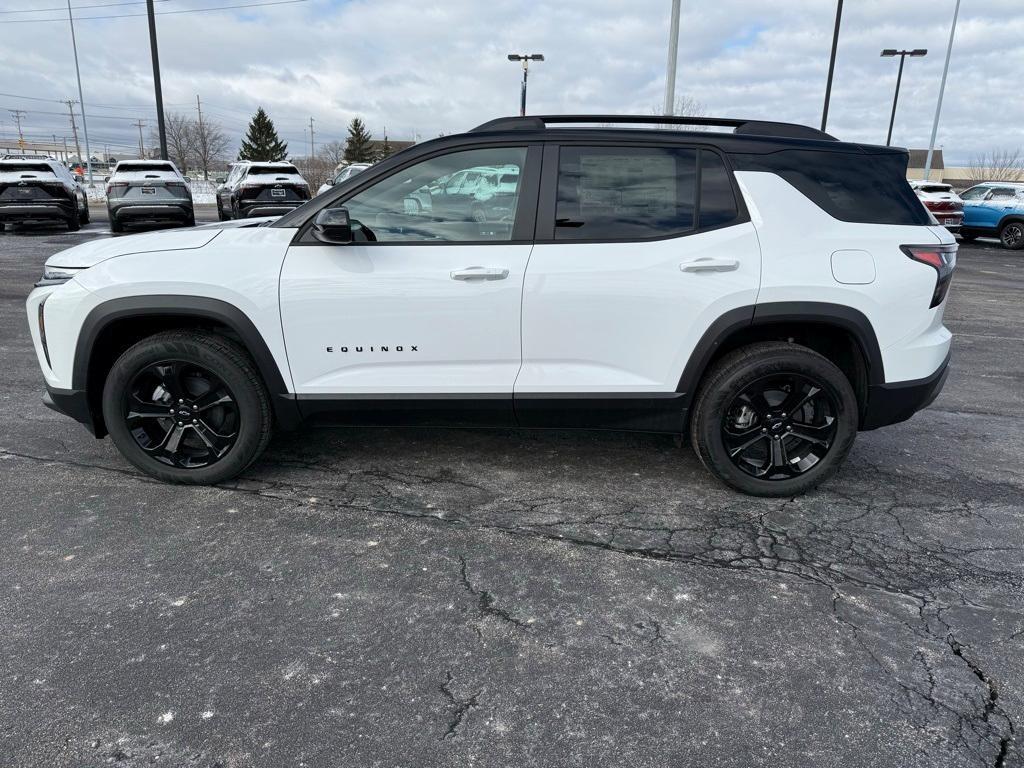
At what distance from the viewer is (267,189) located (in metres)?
17.3

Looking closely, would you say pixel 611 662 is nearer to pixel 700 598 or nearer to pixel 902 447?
pixel 700 598

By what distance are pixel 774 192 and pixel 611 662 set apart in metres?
2.32

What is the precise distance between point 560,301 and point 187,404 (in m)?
1.94

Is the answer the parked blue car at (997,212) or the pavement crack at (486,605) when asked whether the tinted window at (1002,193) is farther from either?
the pavement crack at (486,605)

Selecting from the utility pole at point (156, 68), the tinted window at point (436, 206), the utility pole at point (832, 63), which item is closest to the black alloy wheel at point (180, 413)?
the tinted window at point (436, 206)

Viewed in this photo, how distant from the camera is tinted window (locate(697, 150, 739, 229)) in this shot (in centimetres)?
346

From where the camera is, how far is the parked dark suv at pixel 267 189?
56.4 feet

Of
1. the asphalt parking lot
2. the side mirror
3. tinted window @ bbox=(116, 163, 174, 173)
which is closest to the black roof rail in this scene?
the side mirror

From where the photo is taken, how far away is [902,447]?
4.47 metres

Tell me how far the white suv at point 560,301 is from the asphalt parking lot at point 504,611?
43cm

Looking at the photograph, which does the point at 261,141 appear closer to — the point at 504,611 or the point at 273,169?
the point at 273,169

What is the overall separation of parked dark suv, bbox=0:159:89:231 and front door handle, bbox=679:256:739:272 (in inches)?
670

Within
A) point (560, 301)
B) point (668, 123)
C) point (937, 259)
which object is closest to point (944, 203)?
point (937, 259)

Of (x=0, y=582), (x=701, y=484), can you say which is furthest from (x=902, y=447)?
(x=0, y=582)
